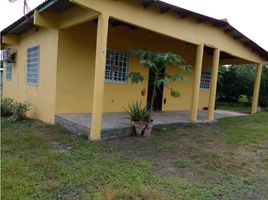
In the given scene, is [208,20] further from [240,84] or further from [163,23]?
[240,84]

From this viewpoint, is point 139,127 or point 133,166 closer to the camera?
point 133,166

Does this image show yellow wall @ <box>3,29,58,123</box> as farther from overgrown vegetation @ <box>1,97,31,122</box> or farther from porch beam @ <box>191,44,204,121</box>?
porch beam @ <box>191,44,204,121</box>

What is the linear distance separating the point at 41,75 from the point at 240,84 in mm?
13295

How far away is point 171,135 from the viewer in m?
7.43

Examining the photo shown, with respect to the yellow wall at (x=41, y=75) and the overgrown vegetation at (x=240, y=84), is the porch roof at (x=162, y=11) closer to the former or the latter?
the yellow wall at (x=41, y=75)

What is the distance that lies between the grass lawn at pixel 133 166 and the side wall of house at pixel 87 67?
1303 mm

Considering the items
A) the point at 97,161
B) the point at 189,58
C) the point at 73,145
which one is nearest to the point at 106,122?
the point at 73,145

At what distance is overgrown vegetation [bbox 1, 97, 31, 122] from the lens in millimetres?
8797

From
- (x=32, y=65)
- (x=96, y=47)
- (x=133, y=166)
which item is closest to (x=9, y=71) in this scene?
(x=32, y=65)

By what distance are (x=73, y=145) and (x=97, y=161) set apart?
122cm

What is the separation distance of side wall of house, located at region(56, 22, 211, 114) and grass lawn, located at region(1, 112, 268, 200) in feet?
4.27

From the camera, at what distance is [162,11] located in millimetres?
7637

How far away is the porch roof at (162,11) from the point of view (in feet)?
23.1

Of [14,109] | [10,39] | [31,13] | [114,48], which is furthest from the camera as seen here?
[10,39]
